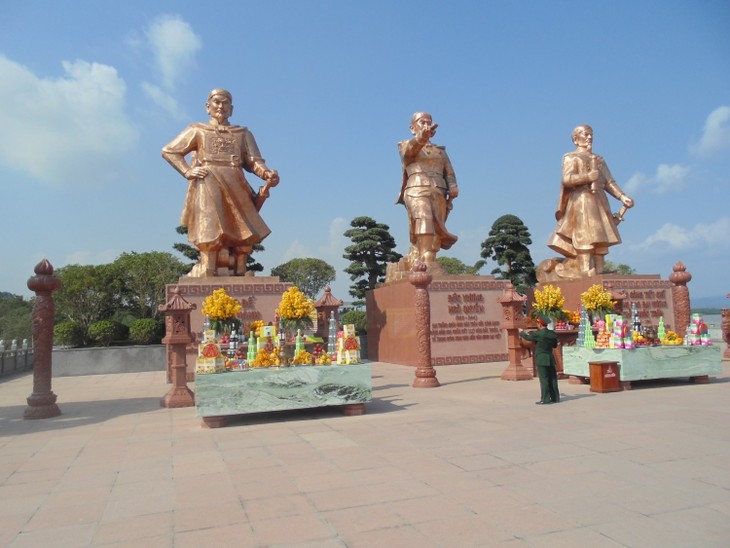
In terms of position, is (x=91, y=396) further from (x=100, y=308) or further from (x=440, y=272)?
(x=100, y=308)

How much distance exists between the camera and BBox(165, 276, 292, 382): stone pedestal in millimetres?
11141

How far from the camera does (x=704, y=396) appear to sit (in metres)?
7.02

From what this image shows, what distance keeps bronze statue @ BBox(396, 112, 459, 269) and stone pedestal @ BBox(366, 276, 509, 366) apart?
0.92 meters

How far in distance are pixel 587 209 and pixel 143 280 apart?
1740 cm

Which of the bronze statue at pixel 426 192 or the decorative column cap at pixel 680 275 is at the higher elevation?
the bronze statue at pixel 426 192

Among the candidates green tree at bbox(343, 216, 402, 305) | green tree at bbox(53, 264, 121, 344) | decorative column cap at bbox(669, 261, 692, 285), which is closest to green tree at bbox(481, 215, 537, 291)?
green tree at bbox(343, 216, 402, 305)

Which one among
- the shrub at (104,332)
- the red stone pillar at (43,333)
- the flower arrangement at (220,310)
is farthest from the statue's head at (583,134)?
the shrub at (104,332)

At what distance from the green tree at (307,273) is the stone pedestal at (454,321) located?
21.0 meters

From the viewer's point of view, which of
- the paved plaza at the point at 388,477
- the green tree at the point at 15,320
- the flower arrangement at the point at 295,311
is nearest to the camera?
the paved plaza at the point at 388,477

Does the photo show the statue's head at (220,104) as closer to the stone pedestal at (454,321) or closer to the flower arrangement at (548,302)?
the stone pedestal at (454,321)

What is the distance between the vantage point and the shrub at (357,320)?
1875cm

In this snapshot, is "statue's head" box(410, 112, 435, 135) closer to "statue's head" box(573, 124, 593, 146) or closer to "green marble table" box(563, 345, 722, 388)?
"statue's head" box(573, 124, 593, 146)

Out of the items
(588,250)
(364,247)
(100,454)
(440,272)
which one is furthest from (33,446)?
(364,247)

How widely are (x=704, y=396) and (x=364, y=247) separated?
52.7ft
